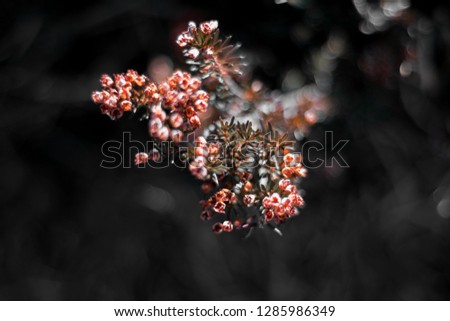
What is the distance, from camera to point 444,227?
2.58 metres

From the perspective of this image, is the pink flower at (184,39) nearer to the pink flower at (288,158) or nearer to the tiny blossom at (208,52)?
the tiny blossom at (208,52)

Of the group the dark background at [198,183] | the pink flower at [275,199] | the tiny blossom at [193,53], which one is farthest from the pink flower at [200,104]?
the dark background at [198,183]

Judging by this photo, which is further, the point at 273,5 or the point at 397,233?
the point at 397,233

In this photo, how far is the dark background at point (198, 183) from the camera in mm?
2111

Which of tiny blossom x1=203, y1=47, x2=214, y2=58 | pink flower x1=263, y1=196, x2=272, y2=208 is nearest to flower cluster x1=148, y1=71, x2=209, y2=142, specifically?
tiny blossom x1=203, y1=47, x2=214, y2=58

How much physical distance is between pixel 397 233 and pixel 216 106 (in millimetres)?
1608

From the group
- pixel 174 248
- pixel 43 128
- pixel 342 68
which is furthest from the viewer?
pixel 174 248

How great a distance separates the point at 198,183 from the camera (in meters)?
2.51

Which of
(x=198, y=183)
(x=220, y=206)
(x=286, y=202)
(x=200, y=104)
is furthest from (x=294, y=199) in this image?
(x=198, y=183)

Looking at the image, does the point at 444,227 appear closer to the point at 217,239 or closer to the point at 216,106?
the point at 217,239

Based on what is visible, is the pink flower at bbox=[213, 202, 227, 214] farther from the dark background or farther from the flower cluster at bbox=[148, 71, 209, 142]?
the dark background

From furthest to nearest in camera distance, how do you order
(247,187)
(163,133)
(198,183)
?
(198,183) < (247,187) < (163,133)

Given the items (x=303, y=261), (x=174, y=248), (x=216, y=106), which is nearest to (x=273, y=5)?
(x=216, y=106)

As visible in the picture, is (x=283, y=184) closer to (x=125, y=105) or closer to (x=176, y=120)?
(x=176, y=120)
